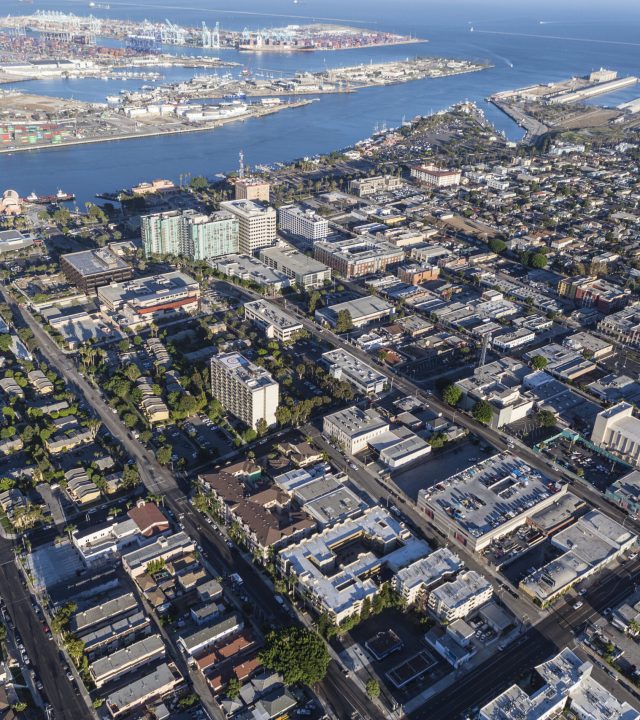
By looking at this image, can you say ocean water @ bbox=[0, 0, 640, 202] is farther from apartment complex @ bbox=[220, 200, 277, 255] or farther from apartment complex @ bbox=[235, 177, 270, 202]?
apartment complex @ bbox=[220, 200, 277, 255]

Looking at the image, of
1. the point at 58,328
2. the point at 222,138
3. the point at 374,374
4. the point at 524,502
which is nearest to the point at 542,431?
the point at 524,502

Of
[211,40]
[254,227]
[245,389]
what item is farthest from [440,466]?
[211,40]

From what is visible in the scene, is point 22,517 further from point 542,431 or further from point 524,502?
point 542,431

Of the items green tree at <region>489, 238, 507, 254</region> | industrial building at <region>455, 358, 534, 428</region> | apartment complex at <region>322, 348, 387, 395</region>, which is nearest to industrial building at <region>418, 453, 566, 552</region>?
industrial building at <region>455, 358, 534, 428</region>

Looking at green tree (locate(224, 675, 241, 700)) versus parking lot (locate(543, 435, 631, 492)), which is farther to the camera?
parking lot (locate(543, 435, 631, 492))

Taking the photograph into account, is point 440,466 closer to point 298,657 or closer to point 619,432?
point 619,432
